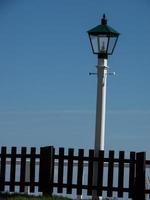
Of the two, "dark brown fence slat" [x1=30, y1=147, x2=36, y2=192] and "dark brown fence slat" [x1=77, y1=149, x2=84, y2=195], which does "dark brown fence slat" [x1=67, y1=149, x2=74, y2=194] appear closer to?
"dark brown fence slat" [x1=77, y1=149, x2=84, y2=195]

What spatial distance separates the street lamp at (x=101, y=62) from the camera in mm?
14984

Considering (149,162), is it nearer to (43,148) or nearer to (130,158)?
(130,158)

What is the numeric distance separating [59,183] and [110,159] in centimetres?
129

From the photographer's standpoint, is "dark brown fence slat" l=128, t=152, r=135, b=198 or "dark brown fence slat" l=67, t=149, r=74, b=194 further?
"dark brown fence slat" l=67, t=149, r=74, b=194

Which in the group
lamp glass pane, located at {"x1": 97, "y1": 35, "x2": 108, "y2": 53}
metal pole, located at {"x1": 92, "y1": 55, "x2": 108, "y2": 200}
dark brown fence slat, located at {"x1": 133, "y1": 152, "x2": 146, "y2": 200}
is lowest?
dark brown fence slat, located at {"x1": 133, "y1": 152, "x2": 146, "y2": 200}

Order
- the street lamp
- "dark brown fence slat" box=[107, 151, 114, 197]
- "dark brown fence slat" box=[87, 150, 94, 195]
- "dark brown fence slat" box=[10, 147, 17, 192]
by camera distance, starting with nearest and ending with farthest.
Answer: the street lamp, "dark brown fence slat" box=[107, 151, 114, 197], "dark brown fence slat" box=[87, 150, 94, 195], "dark brown fence slat" box=[10, 147, 17, 192]

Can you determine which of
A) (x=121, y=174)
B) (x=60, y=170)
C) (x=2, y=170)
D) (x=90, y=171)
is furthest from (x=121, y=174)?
(x=2, y=170)

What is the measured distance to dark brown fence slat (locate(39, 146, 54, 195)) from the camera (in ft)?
50.5

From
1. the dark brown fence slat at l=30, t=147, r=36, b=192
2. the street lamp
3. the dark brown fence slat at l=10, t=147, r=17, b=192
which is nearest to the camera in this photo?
the street lamp

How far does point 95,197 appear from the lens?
15234 millimetres

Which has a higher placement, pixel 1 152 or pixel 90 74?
pixel 90 74

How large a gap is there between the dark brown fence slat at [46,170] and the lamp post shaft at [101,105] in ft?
3.41

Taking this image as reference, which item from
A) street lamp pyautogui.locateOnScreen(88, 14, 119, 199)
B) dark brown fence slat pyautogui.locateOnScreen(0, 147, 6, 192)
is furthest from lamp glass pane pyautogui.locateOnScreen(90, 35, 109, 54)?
dark brown fence slat pyautogui.locateOnScreen(0, 147, 6, 192)

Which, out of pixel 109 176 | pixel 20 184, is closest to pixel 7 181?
pixel 20 184
